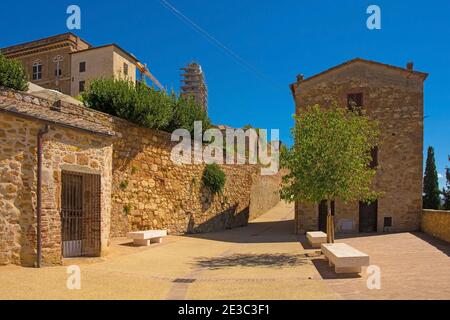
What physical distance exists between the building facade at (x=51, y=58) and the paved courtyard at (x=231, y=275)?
32.1 m

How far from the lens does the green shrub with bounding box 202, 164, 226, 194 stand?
2016 cm

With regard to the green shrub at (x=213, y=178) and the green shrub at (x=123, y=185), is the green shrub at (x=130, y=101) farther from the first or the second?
the green shrub at (x=213, y=178)

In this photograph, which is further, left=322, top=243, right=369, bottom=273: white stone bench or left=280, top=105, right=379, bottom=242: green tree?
left=280, top=105, right=379, bottom=242: green tree

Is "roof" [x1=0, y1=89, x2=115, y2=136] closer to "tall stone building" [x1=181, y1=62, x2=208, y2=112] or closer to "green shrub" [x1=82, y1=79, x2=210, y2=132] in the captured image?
"green shrub" [x1=82, y1=79, x2=210, y2=132]

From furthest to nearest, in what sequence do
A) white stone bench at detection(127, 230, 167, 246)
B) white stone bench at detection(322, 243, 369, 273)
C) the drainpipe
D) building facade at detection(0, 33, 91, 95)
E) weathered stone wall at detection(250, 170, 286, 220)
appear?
building facade at detection(0, 33, 91, 95)
weathered stone wall at detection(250, 170, 286, 220)
white stone bench at detection(127, 230, 167, 246)
the drainpipe
white stone bench at detection(322, 243, 369, 273)

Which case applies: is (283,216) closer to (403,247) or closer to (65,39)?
(403,247)

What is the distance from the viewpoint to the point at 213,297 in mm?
6633

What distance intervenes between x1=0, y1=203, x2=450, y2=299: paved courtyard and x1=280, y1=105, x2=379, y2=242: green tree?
1.96 meters

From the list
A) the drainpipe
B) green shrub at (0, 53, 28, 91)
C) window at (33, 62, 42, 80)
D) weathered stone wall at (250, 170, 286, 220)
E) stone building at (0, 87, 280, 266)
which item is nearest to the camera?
stone building at (0, 87, 280, 266)

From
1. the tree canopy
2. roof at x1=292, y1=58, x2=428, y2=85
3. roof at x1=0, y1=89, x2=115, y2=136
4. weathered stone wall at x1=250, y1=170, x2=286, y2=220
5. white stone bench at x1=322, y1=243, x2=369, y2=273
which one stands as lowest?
weathered stone wall at x1=250, y1=170, x2=286, y2=220

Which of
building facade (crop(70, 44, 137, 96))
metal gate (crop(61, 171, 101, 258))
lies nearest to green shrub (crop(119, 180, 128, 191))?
metal gate (crop(61, 171, 101, 258))

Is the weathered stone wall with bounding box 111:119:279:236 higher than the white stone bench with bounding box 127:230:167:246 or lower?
higher

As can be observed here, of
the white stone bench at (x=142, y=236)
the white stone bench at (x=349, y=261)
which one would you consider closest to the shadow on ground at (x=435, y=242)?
the white stone bench at (x=349, y=261)

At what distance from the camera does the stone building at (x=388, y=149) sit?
60.4ft
